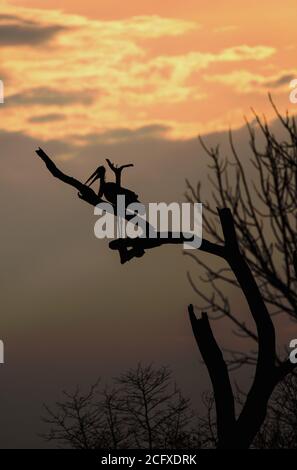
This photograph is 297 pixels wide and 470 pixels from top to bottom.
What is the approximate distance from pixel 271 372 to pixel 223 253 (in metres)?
2.00

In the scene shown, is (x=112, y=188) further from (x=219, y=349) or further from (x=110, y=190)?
(x=219, y=349)

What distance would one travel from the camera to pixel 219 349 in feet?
45.8

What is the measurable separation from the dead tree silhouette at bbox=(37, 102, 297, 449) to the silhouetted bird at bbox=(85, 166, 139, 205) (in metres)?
0.17

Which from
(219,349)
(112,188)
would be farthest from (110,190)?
(219,349)

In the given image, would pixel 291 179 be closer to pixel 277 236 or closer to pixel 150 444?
pixel 277 236

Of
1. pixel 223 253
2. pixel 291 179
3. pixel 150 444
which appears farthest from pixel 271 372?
pixel 150 444

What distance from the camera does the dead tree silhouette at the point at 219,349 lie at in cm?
1365

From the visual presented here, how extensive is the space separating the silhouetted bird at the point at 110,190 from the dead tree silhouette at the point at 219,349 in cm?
17

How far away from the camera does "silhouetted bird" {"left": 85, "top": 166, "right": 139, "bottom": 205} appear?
13594 mm

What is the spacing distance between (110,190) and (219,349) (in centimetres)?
301

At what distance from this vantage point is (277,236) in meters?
12.9
